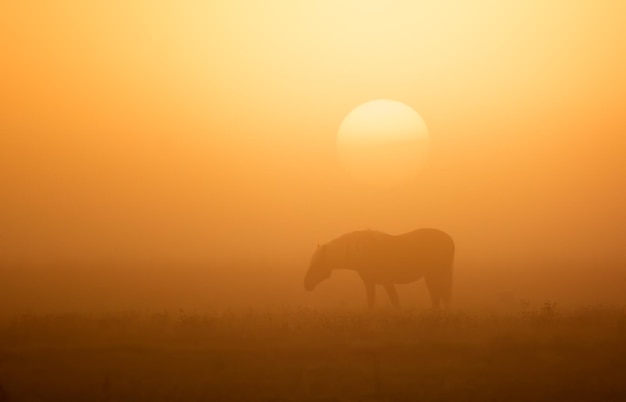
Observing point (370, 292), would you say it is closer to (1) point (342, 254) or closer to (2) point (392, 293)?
(2) point (392, 293)

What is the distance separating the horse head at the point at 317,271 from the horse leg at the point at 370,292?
0.58 feet

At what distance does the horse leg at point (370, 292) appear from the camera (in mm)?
3408

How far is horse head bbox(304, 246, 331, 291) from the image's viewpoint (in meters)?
3.42

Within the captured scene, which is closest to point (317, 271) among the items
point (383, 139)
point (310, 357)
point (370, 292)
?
point (370, 292)

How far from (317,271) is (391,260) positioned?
327mm

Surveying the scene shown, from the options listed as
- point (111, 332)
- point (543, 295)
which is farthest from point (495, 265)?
point (111, 332)

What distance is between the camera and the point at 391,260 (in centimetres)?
350

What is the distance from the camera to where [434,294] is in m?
3.44

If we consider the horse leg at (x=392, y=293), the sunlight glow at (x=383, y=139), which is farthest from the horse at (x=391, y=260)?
the sunlight glow at (x=383, y=139)

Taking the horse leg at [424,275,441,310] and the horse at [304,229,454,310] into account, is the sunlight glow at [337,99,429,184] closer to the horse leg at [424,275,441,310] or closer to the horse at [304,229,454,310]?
the horse at [304,229,454,310]

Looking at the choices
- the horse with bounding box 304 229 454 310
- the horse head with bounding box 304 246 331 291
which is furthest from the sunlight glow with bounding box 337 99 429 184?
the horse head with bounding box 304 246 331 291

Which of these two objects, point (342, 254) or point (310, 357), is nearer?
point (310, 357)

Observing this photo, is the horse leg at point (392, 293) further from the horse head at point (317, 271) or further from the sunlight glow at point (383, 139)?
the sunlight glow at point (383, 139)

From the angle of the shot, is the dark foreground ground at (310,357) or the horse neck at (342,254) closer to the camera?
the dark foreground ground at (310,357)
